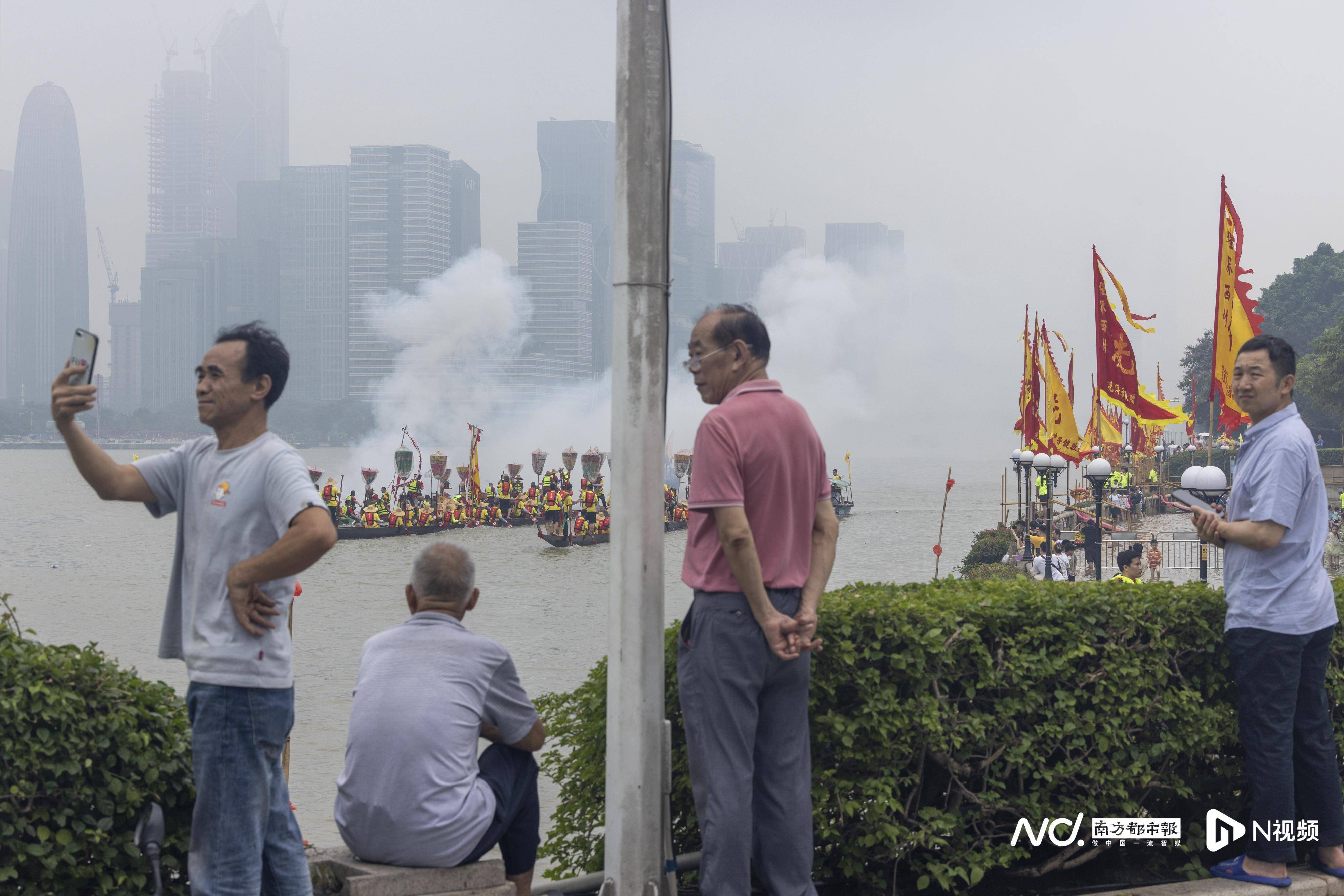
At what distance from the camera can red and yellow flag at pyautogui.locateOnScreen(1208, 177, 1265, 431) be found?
8.94 metres

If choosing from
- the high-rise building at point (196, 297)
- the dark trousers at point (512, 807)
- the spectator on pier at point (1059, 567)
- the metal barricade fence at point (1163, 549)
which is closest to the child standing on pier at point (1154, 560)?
the spectator on pier at point (1059, 567)

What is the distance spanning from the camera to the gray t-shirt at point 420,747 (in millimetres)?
2689

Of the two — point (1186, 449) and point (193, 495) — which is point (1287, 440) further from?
point (1186, 449)

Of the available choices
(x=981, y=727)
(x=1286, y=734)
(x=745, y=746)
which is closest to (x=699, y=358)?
(x=745, y=746)

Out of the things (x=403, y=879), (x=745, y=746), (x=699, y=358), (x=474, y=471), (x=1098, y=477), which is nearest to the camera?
(x=403, y=879)

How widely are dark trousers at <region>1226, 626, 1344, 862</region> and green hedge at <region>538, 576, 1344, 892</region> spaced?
0.16 meters

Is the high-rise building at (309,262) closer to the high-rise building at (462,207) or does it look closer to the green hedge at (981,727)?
the high-rise building at (462,207)

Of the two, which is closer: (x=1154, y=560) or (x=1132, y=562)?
(x=1132, y=562)

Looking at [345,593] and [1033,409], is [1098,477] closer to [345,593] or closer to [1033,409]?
[1033,409]

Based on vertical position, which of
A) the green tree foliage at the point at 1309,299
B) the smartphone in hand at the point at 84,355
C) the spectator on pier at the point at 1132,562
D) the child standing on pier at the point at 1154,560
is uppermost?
the green tree foliage at the point at 1309,299

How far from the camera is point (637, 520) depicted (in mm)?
2865

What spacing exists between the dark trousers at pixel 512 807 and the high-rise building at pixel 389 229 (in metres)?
131

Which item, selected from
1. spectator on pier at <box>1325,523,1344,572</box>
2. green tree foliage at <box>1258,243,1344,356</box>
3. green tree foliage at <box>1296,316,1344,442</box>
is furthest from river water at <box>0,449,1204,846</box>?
green tree foliage at <box>1258,243,1344,356</box>

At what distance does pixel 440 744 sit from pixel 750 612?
820 millimetres
